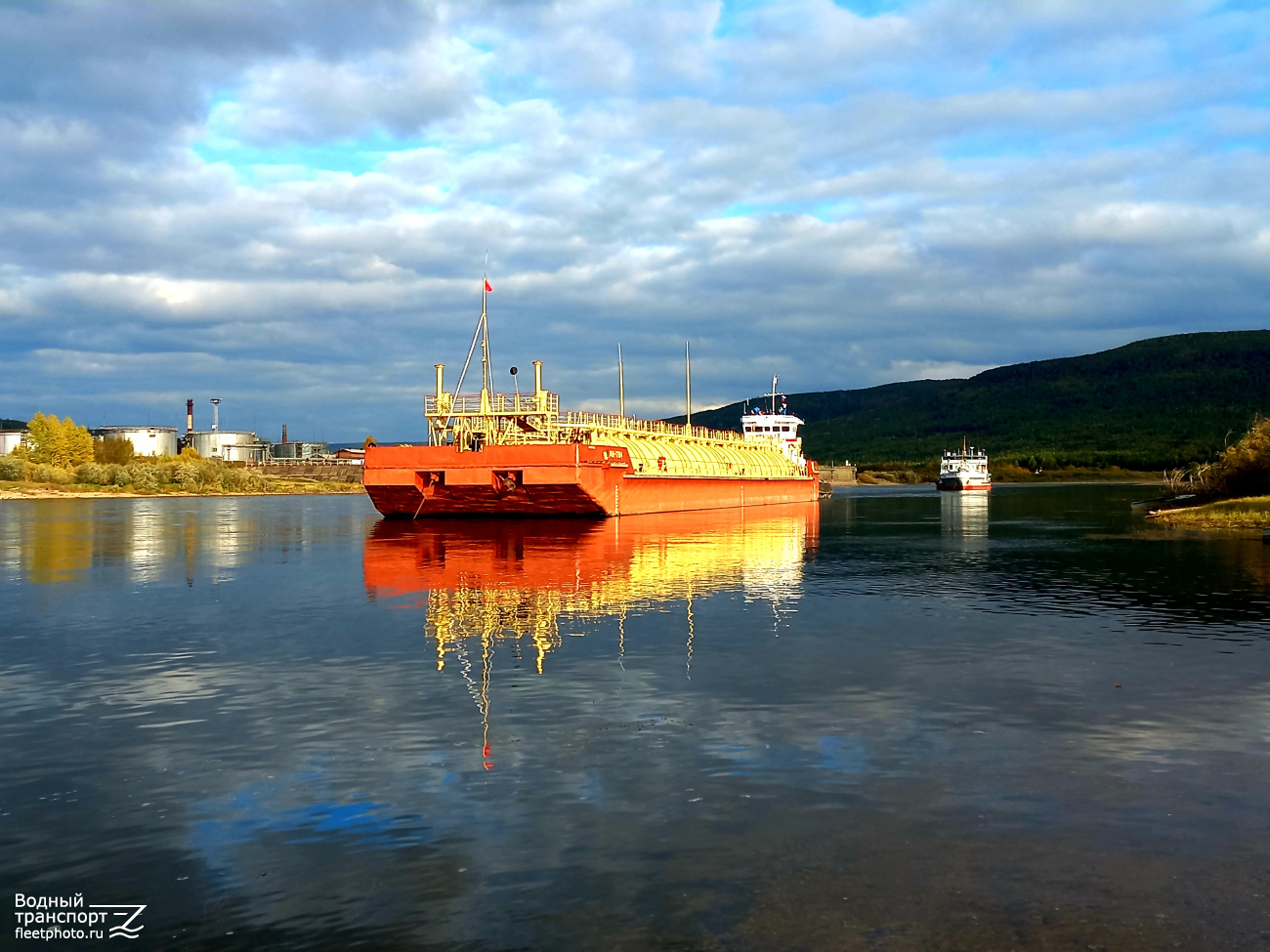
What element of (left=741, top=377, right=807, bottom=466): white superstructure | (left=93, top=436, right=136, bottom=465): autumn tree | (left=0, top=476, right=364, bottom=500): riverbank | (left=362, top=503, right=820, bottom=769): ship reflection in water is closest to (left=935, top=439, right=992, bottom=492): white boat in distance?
(left=741, top=377, right=807, bottom=466): white superstructure

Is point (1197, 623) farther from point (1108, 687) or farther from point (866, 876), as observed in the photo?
point (866, 876)

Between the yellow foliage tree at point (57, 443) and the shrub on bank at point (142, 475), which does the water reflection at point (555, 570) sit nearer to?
the shrub on bank at point (142, 475)

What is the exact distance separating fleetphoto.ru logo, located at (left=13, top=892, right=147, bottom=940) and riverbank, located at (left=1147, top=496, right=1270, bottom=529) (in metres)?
55.1

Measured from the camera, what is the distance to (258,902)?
7.85 m

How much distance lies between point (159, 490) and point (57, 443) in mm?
22349

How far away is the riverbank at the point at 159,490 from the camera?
4919 inches

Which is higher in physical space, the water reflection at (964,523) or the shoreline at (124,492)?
the shoreline at (124,492)

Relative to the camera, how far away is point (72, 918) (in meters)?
7.68

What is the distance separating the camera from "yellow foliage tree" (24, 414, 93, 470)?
487 feet

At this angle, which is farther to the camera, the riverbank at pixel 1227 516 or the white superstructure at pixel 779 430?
the white superstructure at pixel 779 430

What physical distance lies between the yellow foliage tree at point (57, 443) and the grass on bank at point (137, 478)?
650cm

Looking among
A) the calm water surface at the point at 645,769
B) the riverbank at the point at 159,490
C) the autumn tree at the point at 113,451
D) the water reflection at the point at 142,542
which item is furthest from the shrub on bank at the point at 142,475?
the calm water surface at the point at 645,769

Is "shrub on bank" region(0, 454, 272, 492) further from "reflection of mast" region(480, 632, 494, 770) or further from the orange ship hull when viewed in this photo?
"reflection of mast" region(480, 632, 494, 770)

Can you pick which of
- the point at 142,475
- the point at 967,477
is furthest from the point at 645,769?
the point at 967,477
